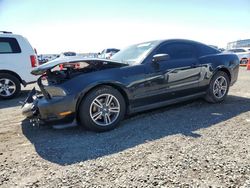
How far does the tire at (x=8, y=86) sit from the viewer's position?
694cm

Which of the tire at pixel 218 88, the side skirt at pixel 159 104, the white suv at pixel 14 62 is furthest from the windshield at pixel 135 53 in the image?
the white suv at pixel 14 62

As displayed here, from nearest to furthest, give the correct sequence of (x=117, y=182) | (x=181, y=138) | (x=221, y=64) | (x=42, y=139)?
1. (x=117, y=182)
2. (x=181, y=138)
3. (x=42, y=139)
4. (x=221, y=64)

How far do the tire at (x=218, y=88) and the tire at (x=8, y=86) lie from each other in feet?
17.7

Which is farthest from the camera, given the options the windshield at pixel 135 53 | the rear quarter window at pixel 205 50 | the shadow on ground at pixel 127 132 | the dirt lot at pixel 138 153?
the rear quarter window at pixel 205 50

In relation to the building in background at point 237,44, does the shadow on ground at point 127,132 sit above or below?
below

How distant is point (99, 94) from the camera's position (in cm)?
371

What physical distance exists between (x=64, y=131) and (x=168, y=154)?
1.85 m

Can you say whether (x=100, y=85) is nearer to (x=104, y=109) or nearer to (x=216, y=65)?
(x=104, y=109)

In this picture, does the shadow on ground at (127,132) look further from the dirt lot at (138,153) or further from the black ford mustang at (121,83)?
the black ford mustang at (121,83)

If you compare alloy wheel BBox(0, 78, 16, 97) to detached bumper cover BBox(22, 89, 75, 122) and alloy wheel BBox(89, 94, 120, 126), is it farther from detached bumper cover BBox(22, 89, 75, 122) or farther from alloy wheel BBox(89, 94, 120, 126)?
alloy wheel BBox(89, 94, 120, 126)

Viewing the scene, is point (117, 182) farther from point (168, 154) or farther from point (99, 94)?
point (99, 94)

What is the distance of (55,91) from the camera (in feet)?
12.0

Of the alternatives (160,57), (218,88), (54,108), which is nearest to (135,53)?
(160,57)

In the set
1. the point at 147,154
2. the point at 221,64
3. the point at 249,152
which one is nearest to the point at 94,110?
the point at 147,154
